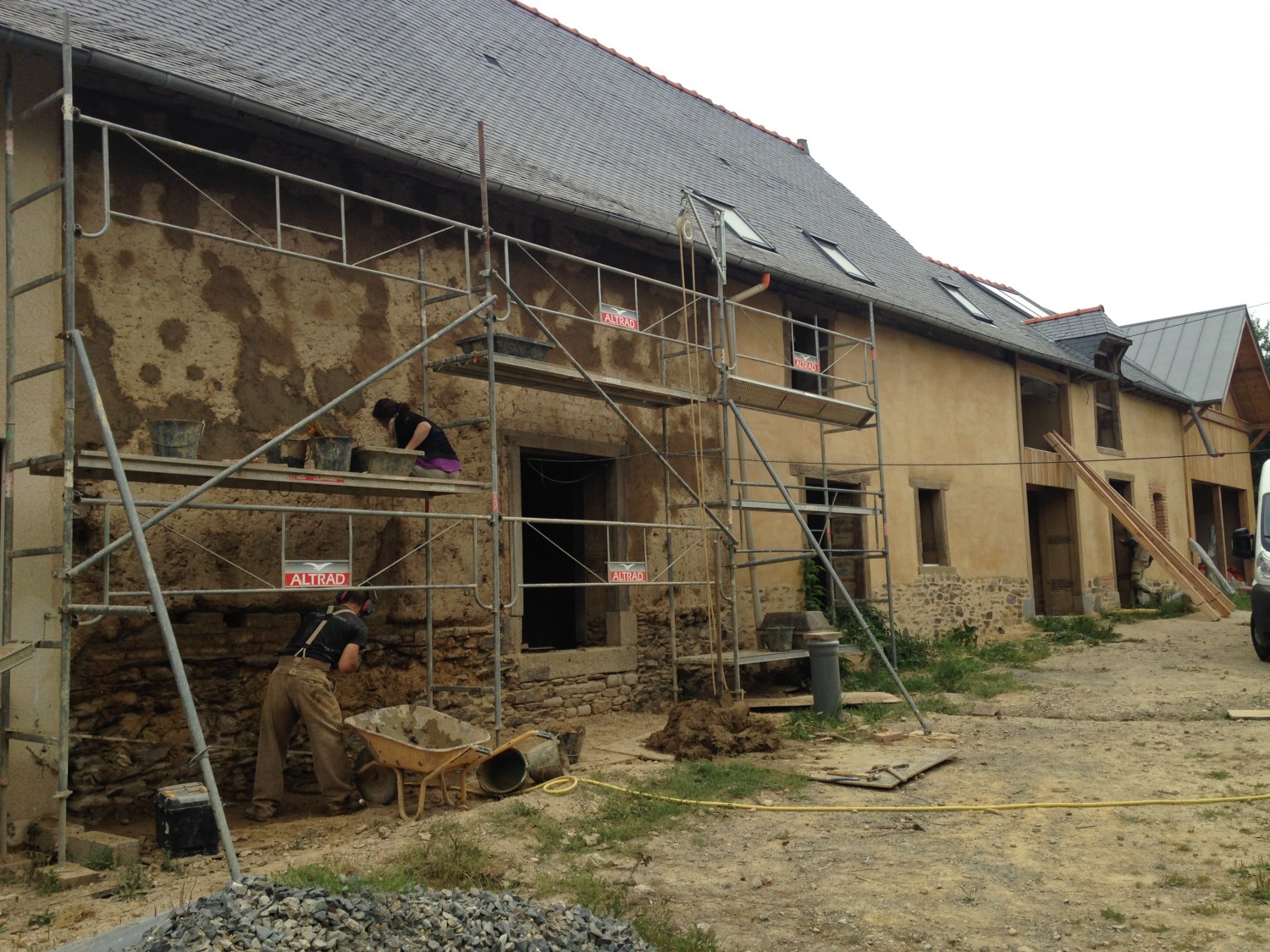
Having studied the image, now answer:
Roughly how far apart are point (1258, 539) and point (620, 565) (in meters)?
7.79

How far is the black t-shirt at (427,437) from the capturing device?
312 inches

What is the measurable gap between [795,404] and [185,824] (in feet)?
26.4

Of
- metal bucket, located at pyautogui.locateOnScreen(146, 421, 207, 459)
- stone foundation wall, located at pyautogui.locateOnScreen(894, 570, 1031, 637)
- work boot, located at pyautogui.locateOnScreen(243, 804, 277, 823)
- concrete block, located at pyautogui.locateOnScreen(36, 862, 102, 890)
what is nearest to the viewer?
concrete block, located at pyautogui.locateOnScreen(36, 862, 102, 890)

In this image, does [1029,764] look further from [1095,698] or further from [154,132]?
[154,132]

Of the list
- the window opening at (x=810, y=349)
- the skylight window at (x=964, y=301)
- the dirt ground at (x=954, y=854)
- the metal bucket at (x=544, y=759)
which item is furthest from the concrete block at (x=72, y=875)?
the skylight window at (x=964, y=301)

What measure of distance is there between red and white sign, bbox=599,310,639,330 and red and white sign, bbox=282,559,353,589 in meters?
3.24

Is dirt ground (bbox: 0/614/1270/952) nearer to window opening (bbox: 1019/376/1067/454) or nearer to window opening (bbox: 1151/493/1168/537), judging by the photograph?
window opening (bbox: 1019/376/1067/454)

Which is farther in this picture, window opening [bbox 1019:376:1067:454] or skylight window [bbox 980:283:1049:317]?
skylight window [bbox 980:283:1049:317]

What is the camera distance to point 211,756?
24.2ft

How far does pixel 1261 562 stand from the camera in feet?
40.5

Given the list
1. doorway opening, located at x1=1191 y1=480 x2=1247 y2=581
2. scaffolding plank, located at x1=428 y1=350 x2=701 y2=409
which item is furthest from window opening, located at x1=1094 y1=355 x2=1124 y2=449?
scaffolding plank, located at x1=428 y1=350 x2=701 y2=409

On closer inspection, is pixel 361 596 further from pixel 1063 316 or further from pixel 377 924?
pixel 1063 316

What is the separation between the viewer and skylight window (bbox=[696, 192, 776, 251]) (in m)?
13.1

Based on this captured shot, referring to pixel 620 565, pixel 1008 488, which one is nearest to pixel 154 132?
pixel 620 565
